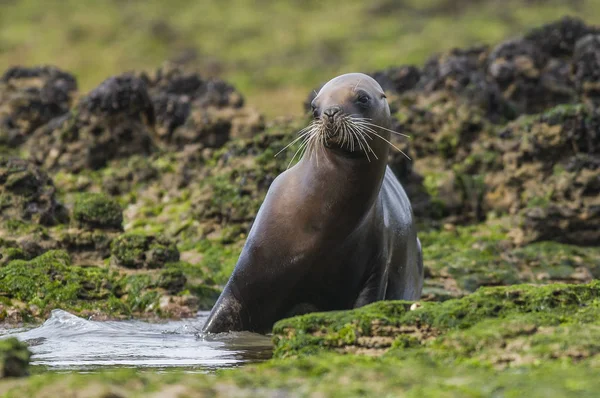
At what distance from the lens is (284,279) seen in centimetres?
974

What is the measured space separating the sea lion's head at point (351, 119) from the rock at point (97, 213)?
20.2ft

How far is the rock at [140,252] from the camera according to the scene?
1364 centimetres

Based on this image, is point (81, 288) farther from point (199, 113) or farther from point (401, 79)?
point (401, 79)

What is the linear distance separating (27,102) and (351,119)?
2122cm

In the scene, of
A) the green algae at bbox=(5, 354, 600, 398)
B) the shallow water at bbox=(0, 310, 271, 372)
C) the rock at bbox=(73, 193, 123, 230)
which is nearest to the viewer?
the green algae at bbox=(5, 354, 600, 398)

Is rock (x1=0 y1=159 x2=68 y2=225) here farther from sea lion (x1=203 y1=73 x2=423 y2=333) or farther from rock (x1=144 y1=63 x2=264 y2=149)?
rock (x1=144 y1=63 x2=264 y2=149)

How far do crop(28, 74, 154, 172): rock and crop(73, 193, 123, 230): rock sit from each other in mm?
8797

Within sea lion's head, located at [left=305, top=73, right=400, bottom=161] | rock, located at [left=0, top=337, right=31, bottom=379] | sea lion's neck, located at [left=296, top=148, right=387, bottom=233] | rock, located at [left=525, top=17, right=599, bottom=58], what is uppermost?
rock, located at [left=525, top=17, right=599, bottom=58]

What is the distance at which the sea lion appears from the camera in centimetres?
926

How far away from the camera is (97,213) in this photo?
15.0 m

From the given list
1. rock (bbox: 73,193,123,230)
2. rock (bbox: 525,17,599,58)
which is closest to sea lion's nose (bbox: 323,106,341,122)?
rock (bbox: 73,193,123,230)

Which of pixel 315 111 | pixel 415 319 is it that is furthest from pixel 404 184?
pixel 415 319

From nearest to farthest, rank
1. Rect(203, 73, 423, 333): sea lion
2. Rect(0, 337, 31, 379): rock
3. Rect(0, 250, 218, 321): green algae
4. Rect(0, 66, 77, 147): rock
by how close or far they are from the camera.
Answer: Rect(0, 337, 31, 379): rock → Rect(203, 73, 423, 333): sea lion → Rect(0, 250, 218, 321): green algae → Rect(0, 66, 77, 147): rock

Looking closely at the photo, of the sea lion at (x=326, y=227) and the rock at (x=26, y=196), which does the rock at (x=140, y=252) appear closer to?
the rock at (x=26, y=196)
